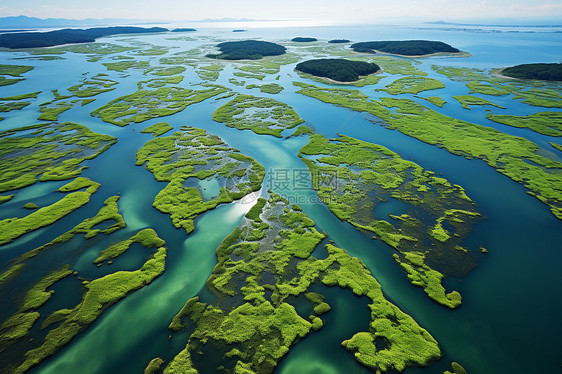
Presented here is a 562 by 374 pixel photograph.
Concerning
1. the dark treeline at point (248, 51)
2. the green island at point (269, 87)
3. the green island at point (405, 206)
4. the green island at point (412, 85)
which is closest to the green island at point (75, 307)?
the green island at point (405, 206)

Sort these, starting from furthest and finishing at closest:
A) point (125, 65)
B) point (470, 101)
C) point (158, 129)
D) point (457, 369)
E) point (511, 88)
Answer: point (125, 65) → point (511, 88) → point (470, 101) → point (158, 129) → point (457, 369)

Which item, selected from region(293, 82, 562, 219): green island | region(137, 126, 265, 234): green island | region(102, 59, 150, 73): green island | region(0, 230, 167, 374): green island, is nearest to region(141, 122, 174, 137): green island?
region(137, 126, 265, 234): green island

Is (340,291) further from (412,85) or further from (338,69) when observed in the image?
(338,69)

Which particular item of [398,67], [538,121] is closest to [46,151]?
[538,121]

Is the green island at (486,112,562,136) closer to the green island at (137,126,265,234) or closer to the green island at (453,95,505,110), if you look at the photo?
the green island at (453,95,505,110)

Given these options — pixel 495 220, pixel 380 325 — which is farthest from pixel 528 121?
pixel 380 325

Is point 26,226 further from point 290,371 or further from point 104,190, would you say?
point 290,371
